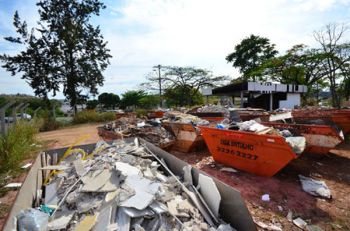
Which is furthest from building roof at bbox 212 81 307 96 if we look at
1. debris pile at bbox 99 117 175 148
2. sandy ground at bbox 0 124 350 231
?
sandy ground at bbox 0 124 350 231

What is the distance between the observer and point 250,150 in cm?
412

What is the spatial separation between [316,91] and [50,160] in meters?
23.1

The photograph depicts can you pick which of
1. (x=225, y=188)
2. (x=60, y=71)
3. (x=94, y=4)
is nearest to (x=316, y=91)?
→ (x=94, y=4)

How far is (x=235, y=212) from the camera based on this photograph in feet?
7.27

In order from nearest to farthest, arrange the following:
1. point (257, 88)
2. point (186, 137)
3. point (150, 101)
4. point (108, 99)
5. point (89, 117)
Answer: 1. point (186, 137)
2. point (257, 88)
3. point (89, 117)
4. point (150, 101)
5. point (108, 99)

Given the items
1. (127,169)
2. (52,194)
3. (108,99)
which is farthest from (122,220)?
(108,99)

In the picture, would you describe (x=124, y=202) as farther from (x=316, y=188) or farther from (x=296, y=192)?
(x=316, y=188)

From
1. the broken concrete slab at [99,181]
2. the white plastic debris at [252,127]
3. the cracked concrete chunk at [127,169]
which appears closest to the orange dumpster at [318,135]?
the white plastic debris at [252,127]

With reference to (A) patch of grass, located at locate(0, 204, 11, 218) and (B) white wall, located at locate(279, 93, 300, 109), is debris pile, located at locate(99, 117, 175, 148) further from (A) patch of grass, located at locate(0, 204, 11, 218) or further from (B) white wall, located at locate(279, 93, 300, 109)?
(B) white wall, located at locate(279, 93, 300, 109)

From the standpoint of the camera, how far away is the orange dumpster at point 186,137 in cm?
581

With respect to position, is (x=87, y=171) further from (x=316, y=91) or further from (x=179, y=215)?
(x=316, y=91)

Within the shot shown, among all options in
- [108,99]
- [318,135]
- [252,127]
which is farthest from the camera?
[108,99]

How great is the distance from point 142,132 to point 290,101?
13.7m

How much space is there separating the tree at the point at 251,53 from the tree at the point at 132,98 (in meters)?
10.4
